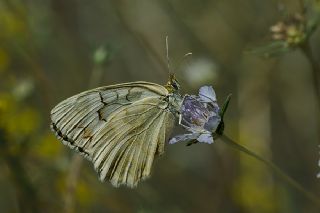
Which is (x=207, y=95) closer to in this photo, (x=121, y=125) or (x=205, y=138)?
(x=205, y=138)

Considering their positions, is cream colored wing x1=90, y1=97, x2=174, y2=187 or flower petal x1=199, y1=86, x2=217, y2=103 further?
cream colored wing x1=90, y1=97, x2=174, y2=187

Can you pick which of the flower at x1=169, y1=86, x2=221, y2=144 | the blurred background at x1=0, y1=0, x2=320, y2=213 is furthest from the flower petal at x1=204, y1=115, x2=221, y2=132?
the blurred background at x1=0, y1=0, x2=320, y2=213

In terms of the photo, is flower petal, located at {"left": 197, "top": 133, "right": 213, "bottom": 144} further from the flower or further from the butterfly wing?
the butterfly wing

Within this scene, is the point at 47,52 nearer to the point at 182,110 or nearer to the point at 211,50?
the point at 211,50

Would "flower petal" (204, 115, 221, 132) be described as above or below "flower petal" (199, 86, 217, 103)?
below

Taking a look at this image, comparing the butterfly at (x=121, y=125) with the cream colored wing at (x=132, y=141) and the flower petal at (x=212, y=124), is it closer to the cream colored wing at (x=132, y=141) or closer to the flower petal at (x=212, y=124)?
the cream colored wing at (x=132, y=141)

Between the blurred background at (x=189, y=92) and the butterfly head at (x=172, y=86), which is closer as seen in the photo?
the butterfly head at (x=172, y=86)

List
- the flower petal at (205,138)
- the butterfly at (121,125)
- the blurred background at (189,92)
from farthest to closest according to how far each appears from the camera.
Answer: the blurred background at (189,92) → the butterfly at (121,125) → the flower petal at (205,138)

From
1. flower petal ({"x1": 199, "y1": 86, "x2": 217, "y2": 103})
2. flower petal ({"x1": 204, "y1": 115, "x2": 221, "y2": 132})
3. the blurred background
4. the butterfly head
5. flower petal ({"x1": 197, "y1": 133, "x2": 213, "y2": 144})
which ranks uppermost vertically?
the blurred background

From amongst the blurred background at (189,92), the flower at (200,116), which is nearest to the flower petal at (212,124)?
the flower at (200,116)
